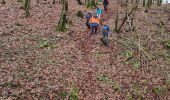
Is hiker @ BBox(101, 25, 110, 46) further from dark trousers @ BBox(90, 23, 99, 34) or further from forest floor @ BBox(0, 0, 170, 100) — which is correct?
dark trousers @ BBox(90, 23, 99, 34)

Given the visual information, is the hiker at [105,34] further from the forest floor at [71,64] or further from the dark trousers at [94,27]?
the dark trousers at [94,27]

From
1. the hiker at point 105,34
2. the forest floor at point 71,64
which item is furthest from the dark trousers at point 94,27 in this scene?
the hiker at point 105,34

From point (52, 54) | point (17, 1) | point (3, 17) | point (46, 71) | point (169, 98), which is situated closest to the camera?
point (46, 71)

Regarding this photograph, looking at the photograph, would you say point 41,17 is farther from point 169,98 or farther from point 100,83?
point 169,98

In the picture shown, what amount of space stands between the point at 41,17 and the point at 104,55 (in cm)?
717

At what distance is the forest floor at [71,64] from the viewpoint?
40.8ft

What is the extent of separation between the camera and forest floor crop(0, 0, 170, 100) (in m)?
12.4

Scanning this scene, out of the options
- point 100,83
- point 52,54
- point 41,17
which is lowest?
point 100,83

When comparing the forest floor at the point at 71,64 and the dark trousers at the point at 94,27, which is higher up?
the dark trousers at the point at 94,27

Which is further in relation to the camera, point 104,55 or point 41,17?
point 41,17

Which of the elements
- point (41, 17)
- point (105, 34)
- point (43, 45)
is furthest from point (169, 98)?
point (41, 17)

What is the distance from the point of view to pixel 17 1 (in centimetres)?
2747

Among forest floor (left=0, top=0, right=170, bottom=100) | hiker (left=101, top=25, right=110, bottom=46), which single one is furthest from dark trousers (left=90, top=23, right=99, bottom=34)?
hiker (left=101, top=25, right=110, bottom=46)

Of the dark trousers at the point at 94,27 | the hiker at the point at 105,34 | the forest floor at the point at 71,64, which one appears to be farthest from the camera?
the dark trousers at the point at 94,27
